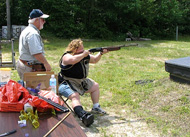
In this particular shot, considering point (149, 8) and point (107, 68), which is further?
point (149, 8)

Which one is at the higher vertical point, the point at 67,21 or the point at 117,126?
the point at 67,21

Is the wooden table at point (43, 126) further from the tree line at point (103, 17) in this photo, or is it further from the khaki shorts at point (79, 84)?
the tree line at point (103, 17)

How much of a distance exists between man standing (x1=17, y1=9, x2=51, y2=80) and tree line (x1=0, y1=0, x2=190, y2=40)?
13.0m

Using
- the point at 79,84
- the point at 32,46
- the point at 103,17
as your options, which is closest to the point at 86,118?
the point at 79,84

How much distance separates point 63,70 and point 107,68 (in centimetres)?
386

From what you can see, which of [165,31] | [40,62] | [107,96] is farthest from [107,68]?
[165,31]

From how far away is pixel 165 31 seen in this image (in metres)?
19.8

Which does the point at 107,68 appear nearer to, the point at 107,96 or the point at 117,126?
the point at 107,96

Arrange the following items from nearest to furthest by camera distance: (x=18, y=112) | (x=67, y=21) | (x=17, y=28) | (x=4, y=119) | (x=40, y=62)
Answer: (x=4, y=119), (x=18, y=112), (x=40, y=62), (x=17, y=28), (x=67, y=21)

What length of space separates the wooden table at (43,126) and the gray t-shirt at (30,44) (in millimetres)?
1185

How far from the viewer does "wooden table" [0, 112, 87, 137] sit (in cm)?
183

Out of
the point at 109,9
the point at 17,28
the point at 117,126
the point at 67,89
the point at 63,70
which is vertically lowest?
the point at 117,126

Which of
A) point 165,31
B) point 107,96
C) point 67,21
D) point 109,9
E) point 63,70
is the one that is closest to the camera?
point 63,70

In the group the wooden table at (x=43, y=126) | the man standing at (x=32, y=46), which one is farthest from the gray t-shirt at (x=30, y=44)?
the wooden table at (x=43, y=126)
